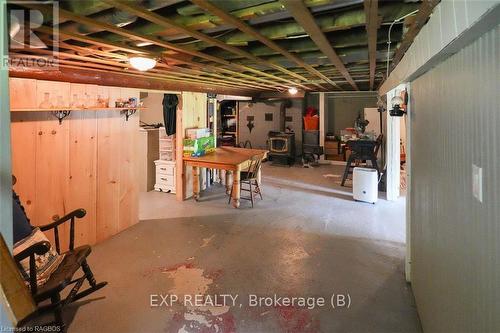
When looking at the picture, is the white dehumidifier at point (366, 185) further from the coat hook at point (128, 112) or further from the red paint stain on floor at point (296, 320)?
the coat hook at point (128, 112)

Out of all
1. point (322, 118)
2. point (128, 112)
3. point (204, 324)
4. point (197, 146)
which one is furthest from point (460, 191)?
point (322, 118)

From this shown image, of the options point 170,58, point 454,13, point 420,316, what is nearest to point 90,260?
point 170,58

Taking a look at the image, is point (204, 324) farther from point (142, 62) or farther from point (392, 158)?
point (392, 158)

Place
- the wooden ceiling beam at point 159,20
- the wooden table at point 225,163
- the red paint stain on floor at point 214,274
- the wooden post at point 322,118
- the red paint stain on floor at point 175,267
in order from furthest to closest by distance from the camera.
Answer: the wooden post at point 322,118 → the wooden table at point 225,163 → the red paint stain on floor at point 175,267 → the red paint stain on floor at point 214,274 → the wooden ceiling beam at point 159,20

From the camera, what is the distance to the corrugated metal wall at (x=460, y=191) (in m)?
1.00

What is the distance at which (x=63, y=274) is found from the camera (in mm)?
2240

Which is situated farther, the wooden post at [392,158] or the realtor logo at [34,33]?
the wooden post at [392,158]

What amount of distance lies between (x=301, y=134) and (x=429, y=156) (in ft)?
24.0

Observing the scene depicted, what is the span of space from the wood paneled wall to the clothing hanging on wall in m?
1.20

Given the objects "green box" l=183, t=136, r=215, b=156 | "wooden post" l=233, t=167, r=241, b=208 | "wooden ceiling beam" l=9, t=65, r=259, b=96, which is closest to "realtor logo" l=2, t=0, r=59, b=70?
"wooden ceiling beam" l=9, t=65, r=259, b=96

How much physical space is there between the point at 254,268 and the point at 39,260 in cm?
185

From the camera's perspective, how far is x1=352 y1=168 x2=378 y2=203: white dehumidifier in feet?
17.0

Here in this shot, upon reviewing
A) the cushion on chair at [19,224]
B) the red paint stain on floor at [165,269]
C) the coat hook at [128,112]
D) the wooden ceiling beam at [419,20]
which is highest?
the wooden ceiling beam at [419,20]

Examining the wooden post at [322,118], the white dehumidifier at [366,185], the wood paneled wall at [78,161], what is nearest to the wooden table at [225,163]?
the wood paneled wall at [78,161]
